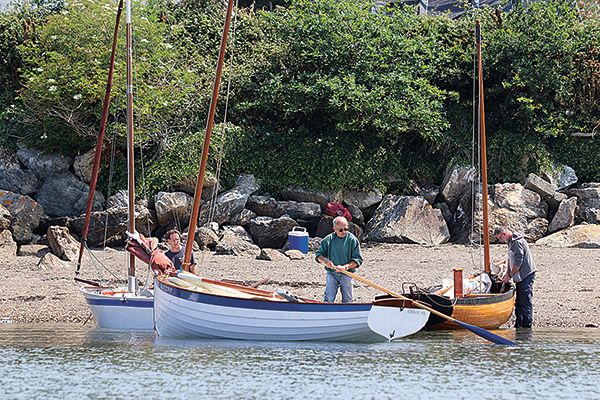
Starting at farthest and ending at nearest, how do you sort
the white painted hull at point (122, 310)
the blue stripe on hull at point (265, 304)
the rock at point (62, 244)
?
the rock at point (62, 244), the white painted hull at point (122, 310), the blue stripe on hull at point (265, 304)

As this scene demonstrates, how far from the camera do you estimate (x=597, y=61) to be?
21.6 m

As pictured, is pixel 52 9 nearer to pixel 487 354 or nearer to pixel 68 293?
pixel 68 293

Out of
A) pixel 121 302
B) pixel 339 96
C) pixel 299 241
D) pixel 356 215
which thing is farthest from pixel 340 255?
pixel 339 96

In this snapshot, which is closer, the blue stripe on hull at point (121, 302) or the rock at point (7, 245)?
the blue stripe on hull at point (121, 302)

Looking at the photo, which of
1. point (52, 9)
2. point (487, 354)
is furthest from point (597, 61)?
point (52, 9)

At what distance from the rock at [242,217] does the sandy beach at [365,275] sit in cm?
203

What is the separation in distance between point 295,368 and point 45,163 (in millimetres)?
16797

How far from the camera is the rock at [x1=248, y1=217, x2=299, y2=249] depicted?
63.1 feet

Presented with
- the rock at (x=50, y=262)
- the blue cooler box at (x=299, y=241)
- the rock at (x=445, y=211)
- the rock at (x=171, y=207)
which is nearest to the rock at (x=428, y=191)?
the rock at (x=445, y=211)

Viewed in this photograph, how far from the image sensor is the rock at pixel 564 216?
19391 mm

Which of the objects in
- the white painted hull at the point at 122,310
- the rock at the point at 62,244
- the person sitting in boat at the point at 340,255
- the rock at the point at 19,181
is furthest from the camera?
the rock at the point at 19,181

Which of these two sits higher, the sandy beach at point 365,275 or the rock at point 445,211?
the rock at point 445,211

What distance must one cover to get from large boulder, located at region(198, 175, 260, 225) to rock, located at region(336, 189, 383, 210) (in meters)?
3.34

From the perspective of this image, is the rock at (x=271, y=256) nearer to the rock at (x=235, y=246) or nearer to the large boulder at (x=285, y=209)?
the rock at (x=235, y=246)
